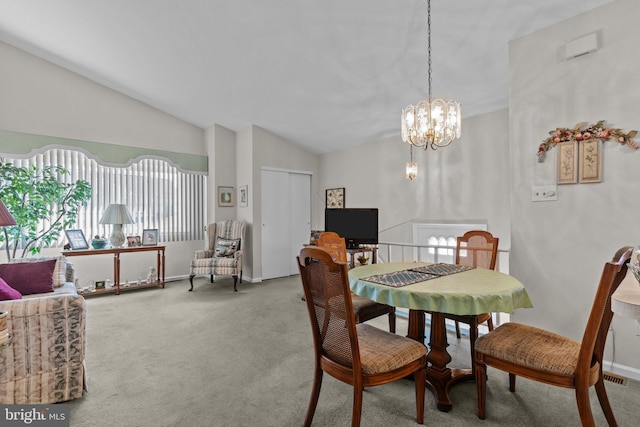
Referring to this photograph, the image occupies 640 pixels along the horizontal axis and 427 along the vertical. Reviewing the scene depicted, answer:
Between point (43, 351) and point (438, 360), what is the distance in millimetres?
2409

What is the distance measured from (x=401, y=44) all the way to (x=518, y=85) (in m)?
1.13

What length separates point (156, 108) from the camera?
532 centimetres

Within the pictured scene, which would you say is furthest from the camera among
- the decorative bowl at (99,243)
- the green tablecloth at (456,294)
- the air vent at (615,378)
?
the decorative bowl at (99,243)

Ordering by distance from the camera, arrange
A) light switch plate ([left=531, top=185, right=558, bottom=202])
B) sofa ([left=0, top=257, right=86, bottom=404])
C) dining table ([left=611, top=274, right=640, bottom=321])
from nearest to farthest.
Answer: dining table ([left=611, top=274, right=640, bottom=321])
sofa ([left=0, top=257, right=86, bottom=404])
light switch plate ([left=531, top=185, right=558, bottom=202])

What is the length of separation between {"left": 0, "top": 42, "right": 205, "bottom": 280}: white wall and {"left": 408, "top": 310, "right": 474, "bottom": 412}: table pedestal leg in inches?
188

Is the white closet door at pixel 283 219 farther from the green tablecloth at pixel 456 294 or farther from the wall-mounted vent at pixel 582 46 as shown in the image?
the wall-mounted vent at pixel 582 46

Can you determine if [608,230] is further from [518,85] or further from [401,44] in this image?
[401,44]

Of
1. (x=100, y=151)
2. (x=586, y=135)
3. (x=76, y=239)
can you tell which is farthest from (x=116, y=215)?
(x=586, y=135)

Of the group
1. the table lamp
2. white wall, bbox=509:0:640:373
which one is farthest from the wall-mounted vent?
the table lamp

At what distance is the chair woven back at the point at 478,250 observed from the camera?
254 centimetres

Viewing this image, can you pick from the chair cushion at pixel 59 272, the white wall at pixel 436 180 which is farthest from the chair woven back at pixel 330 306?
the white wall at pixel 436 180

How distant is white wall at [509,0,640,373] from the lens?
219 cm

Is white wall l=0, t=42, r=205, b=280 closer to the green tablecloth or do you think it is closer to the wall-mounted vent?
the green tablecloth

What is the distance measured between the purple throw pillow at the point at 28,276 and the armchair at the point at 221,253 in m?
1.98
